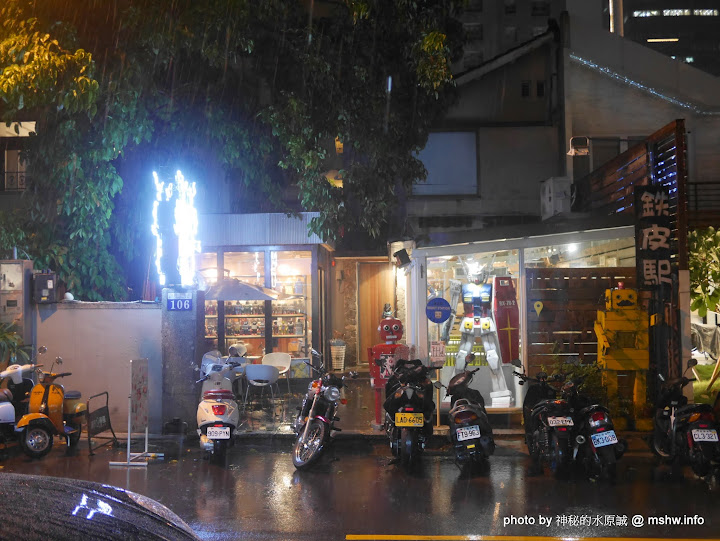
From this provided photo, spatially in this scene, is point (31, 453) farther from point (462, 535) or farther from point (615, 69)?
point (615, 69)

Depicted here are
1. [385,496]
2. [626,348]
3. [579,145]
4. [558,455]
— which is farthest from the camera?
[579,145]

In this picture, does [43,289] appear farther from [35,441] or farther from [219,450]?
[219,450]

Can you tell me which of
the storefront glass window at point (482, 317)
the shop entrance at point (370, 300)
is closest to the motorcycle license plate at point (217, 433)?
the storefront glass window at point (482, 317)

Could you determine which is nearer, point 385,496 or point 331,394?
point 385,496

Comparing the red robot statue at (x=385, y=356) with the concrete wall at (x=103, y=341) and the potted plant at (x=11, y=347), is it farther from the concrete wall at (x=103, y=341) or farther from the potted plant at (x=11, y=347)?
the potted plant at (x=11, y=347)

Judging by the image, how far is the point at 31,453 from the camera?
950 centimetres

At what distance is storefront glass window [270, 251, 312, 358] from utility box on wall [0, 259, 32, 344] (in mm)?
6032

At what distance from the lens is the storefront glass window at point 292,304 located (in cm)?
1636

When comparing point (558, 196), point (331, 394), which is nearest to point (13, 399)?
point (331, 394)

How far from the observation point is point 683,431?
27.4ft

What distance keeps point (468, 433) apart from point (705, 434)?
2.85m

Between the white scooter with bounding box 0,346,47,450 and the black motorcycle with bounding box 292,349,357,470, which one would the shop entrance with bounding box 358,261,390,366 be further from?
the white scooter with bounding box 0,346,47,450

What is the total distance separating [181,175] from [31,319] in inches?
193

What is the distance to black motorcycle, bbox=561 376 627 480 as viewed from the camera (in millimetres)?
7887
